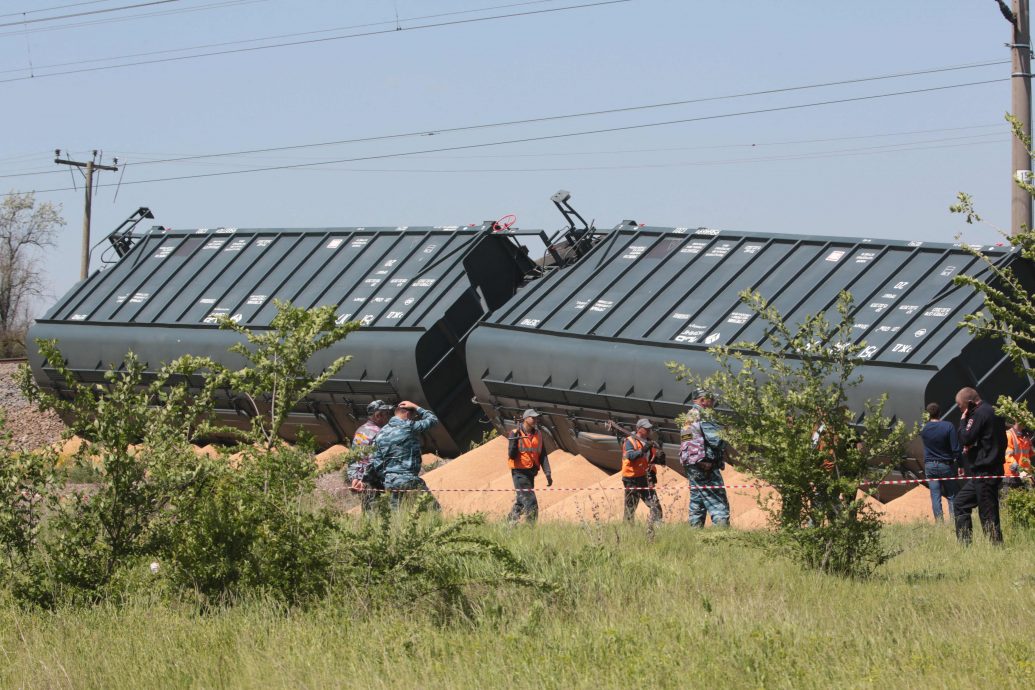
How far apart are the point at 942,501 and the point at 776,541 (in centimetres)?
556

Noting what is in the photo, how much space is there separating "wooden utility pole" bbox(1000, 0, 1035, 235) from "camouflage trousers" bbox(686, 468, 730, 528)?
644 centimetres

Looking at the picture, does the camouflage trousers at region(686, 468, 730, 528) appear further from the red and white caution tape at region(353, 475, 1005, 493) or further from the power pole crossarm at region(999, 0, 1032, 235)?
the power pole crossarm at region(999, 0, 1032, 235)

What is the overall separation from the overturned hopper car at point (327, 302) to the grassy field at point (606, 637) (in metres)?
10.5

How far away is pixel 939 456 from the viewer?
44.9ft

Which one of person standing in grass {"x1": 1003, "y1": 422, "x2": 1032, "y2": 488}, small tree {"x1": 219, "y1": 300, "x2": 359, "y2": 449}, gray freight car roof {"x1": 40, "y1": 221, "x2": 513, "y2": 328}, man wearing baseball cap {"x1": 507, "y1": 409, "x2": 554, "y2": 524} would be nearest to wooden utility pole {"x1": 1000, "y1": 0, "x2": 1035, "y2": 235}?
person standing in grass {"x1": 1003, "y1": 422, "x2": 1032, "y2": 488}

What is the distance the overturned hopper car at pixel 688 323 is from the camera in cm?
1586

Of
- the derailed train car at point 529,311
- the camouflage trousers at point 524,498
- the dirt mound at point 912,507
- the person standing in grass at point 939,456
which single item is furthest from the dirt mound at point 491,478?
the person standing in grass at point 939,456


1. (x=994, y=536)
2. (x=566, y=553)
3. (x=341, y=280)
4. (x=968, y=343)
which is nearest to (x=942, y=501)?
(x=968, y=343)

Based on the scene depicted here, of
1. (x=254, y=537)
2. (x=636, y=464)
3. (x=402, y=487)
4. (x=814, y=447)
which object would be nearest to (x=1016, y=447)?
(x=636, y=464)

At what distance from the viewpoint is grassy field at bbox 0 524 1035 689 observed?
7328 mm

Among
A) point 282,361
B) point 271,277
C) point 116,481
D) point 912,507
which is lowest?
point 912,507

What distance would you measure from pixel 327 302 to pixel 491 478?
561 centimetres

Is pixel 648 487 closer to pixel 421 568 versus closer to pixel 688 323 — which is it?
pixel 421 568

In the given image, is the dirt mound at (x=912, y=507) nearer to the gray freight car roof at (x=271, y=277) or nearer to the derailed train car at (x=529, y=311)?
the derailed train car at (x=529, y=311)
